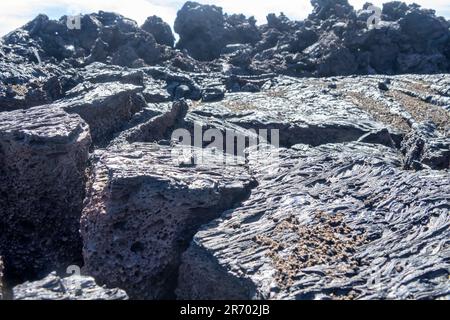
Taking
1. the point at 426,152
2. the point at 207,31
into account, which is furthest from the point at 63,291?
the point at 207,31

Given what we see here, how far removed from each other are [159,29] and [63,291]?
215 feet

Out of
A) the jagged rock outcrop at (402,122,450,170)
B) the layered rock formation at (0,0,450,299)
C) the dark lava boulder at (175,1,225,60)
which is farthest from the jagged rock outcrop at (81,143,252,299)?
the dark lava boulder at (175,1,225,60)

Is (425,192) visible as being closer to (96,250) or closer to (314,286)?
(314,286)

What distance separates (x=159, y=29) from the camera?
73.4m

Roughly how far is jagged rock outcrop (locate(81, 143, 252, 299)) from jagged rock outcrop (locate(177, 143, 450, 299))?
0.74m

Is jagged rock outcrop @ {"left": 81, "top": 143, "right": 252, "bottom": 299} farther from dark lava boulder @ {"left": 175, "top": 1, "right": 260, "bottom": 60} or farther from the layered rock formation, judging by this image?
dark lava boulder @ {"left": 175, "top": 1, "right": 260, "bottom": 60}

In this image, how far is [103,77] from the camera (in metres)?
38.2

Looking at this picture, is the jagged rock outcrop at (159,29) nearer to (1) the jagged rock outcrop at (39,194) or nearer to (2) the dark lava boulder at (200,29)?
(2) the dark lava boulder at (200,29)

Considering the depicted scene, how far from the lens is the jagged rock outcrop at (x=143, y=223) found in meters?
16.0

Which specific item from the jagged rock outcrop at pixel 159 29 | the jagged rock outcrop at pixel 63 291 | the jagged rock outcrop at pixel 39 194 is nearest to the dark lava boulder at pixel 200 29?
the jagged rock outcrop at pixel 159 29

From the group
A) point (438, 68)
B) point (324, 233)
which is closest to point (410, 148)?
point (324, 233)

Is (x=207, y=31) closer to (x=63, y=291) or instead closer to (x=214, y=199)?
(x=214, y=199)

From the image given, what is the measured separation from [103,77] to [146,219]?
Answer: 2470 cm

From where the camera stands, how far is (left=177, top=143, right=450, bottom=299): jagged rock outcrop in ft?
43.2
